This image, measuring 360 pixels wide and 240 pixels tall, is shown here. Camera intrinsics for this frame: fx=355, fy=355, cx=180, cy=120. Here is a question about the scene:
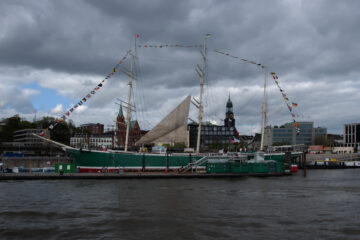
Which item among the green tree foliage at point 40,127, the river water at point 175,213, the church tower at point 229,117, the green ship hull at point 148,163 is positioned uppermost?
the church tower at point 229,117

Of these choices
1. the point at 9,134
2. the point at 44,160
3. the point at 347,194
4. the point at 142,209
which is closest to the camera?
the point at 142,209

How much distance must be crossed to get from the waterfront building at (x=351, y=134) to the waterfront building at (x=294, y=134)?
9.57 m

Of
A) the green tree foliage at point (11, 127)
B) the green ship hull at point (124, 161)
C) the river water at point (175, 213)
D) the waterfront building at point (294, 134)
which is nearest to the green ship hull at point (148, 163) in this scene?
the green ship hull at point (124, 161)

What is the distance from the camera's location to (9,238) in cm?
1712

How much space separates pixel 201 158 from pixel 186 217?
31.9 metres

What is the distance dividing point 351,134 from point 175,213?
15123cm

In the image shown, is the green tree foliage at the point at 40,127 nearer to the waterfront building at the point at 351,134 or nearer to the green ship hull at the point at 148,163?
the green ship hull at the point at 148,163

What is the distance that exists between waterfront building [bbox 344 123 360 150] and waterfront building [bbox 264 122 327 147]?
9.57m

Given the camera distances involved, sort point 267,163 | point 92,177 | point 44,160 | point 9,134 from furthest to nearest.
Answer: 1. point 9,134
2. point 44,160
3. point 267,163
4. point 92,177

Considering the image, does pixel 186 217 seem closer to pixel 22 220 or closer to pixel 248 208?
pixel 248 208

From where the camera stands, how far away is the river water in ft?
59.2

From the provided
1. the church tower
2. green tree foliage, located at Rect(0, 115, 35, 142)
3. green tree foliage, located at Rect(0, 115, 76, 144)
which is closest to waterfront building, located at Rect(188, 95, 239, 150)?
the church tower

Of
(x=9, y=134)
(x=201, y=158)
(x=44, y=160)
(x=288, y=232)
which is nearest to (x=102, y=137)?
(x=9, y=134)

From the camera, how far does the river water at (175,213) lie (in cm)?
1803
